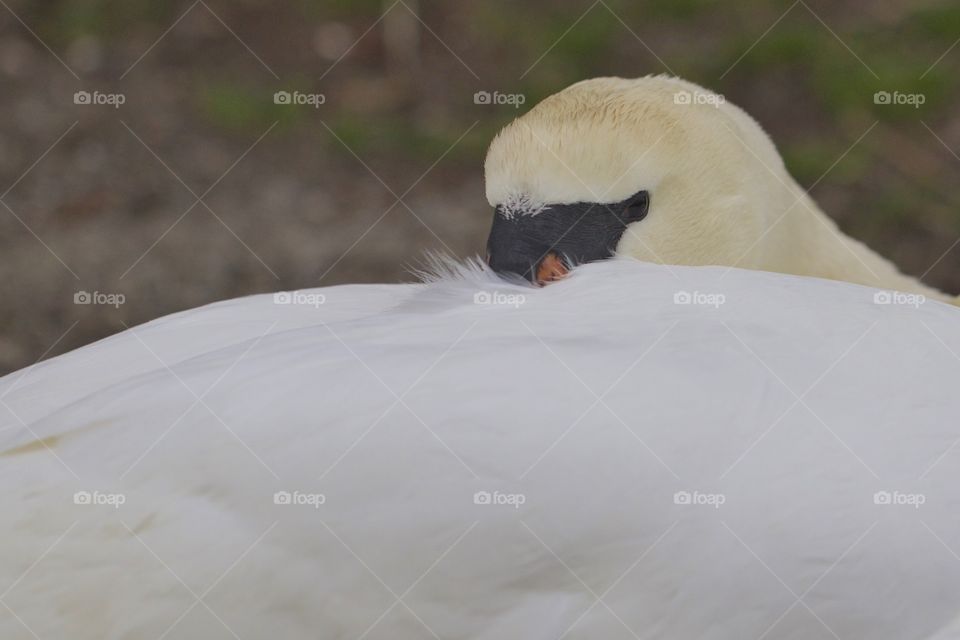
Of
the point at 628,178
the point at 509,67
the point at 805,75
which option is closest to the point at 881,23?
the point at 805,75

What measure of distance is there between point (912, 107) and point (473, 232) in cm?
149

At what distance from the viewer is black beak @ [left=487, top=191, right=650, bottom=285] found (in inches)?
88.5

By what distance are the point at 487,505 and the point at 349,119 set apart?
134 inches

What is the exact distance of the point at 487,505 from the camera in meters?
1.35

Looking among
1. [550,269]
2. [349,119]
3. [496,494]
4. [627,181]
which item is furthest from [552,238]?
[349,119]

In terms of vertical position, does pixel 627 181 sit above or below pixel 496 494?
above

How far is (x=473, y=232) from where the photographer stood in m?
4.16

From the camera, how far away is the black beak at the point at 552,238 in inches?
88.5

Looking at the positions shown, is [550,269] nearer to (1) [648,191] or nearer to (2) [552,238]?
(2) [552,238]

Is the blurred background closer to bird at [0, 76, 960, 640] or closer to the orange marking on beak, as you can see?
the orange marking on beak

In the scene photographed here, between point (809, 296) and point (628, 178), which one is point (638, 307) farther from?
point (628, 178)

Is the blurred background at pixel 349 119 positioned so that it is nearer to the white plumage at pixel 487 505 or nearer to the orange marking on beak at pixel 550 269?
the orange marking on beak at pixel 550 269

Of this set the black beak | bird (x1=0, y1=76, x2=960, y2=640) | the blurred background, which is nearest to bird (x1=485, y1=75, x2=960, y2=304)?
the black beak

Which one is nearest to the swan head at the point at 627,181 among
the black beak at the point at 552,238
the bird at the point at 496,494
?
the black beak at the point at 552,238
